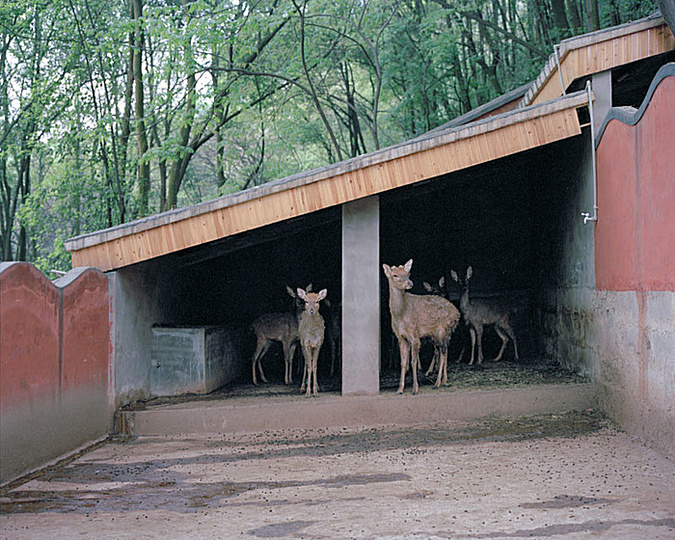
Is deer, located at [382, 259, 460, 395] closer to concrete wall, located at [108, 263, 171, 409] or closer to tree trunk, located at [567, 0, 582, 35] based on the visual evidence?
concrete wall, located at [108, 263, 171, 409]

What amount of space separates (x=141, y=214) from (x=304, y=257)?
26.1 ft

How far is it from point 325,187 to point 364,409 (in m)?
2.75

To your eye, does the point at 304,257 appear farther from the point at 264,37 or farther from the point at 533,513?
the point at 264,37

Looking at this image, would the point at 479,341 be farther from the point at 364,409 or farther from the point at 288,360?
the point at 364,409

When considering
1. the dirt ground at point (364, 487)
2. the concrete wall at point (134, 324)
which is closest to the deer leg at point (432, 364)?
the dirt ground at point (364, 487)

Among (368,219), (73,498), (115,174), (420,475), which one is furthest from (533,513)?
(115,174)

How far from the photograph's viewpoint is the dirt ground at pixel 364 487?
491 cm

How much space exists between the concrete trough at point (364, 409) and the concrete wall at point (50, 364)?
896 mm

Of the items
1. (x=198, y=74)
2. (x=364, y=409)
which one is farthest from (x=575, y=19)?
(x=364, y=409)

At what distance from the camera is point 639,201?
7.30 m

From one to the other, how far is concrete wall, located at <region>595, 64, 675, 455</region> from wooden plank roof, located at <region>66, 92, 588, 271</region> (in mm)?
1026

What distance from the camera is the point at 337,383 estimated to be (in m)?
10.2

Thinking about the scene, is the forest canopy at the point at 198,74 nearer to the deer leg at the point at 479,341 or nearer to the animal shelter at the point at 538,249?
the animal shelter at the point at 538,249

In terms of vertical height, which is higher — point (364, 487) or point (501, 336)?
point (501, 336)
